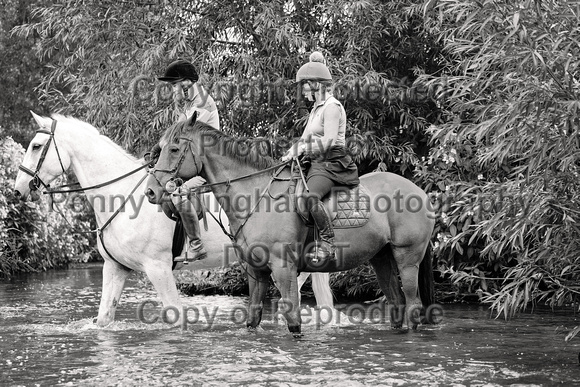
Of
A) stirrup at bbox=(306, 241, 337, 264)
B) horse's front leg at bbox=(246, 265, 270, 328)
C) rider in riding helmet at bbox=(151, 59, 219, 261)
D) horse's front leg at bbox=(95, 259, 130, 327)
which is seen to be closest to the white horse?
horse's front leg at bbox=(95, 259, 130, 327)

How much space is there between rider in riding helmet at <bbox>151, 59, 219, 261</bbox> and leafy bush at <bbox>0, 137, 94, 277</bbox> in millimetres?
8878

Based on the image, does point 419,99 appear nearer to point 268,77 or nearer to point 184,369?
point 268,77

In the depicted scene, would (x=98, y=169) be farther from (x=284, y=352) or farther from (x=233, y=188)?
(x=284, y=352)

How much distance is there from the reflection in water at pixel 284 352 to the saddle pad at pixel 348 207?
48.7 inches

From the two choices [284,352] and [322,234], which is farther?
[322,234]

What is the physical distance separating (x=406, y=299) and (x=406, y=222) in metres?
0.86

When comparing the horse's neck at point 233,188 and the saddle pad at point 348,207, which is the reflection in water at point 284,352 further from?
the horse's neck at point 233,188

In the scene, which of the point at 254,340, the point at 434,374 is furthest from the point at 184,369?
the point at 434,374

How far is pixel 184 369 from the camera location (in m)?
7.03

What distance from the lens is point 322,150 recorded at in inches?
319

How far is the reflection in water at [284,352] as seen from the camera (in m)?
6.63

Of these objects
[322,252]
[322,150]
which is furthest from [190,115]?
[322,252]

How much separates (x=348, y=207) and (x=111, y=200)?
8.55ft

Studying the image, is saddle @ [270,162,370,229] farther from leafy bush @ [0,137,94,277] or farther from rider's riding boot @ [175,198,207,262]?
leafy bush @ [0,137,94,277]
